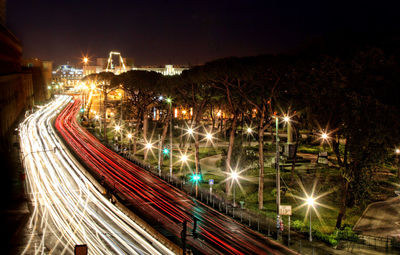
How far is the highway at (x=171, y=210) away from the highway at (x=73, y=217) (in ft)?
5.91

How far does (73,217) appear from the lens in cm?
2245

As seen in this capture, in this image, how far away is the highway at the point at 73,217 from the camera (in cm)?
1819

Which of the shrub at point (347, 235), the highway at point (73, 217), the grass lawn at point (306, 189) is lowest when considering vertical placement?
the grass lawn at point (306, 189)

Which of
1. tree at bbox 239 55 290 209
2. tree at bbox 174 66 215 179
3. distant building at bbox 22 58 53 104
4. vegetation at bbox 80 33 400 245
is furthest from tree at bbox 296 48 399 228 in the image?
distant building at bbox 22 58 53 104

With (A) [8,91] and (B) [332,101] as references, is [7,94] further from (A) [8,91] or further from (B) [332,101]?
(B) [332,101]

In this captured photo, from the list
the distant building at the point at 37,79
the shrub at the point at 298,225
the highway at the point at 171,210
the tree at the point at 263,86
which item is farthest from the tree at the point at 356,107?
the distant building at the point at 37,79

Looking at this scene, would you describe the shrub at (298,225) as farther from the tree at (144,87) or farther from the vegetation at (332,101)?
the tree at (144,87)

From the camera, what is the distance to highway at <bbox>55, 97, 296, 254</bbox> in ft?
65.0

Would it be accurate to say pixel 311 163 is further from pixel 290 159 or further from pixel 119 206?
pixel 119 206

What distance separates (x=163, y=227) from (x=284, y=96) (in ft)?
49.6

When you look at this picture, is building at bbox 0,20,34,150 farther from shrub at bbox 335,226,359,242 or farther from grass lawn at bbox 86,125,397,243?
shrub at bbox 335,226,359,242

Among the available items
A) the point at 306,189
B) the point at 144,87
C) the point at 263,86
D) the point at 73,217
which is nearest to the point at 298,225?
the point at 306,189

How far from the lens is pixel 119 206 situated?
25125 millimetres

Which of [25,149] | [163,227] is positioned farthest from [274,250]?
[25,149]
